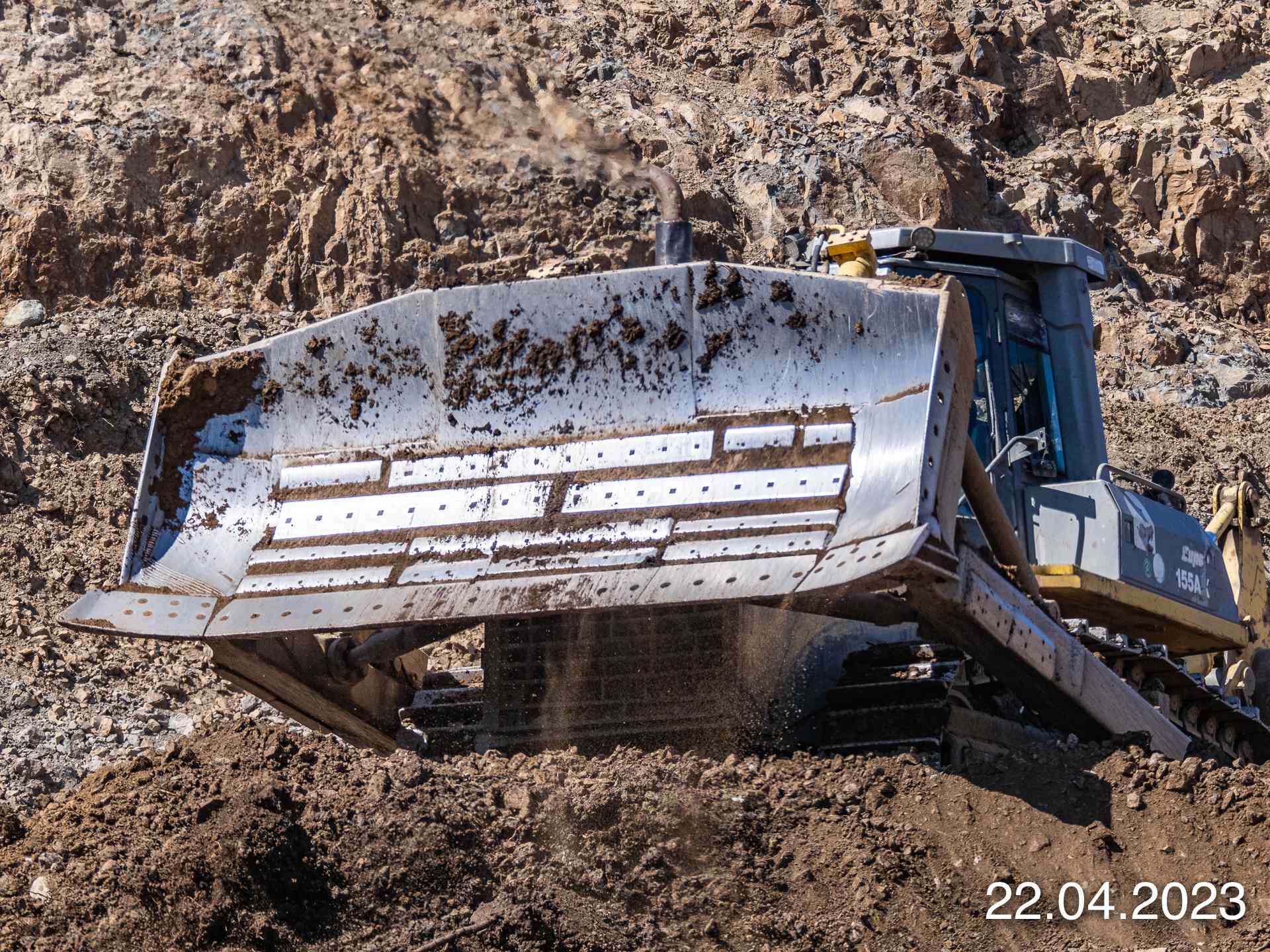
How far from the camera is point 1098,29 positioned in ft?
60.9

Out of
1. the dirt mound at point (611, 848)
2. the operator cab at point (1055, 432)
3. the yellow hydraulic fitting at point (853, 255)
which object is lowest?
the dirt mound at point (611, 848)

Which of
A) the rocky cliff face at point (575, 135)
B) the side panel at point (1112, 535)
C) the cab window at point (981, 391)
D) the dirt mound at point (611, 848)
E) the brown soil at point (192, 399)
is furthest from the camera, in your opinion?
the rocky cliff face at point (575, 135)

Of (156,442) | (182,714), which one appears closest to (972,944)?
(156,442)

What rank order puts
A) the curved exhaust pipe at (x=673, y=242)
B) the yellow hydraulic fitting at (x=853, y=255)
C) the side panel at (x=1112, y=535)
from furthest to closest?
the side panel at (x=1112, y=535) < the curved exhaust pipe at (x=673, y=242) < the yellow hydraulic fitting at (x=853, y=255)

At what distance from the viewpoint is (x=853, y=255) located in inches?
260

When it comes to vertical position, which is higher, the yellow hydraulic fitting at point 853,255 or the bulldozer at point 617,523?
the yellow hydraulic fitting at point 853,255

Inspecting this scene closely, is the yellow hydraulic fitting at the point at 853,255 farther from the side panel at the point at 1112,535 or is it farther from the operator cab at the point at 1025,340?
the side panel at the point at 1112,535

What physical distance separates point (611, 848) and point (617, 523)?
1111 mm

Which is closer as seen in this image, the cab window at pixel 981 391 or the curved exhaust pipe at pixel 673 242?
the curved exhaust pipe at pixel 673 242

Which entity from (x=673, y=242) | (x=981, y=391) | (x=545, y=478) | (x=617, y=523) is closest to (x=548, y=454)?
(x=545, y=478)

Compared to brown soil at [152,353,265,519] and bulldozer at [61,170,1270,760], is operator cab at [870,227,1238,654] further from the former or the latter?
brown soil at [152,353,265,519]

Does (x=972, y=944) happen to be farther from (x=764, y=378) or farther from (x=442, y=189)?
(x=442, y=189)

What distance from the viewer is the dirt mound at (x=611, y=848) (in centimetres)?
452

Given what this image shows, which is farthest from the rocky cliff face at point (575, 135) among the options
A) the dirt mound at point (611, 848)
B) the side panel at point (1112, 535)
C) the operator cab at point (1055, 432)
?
the dirt mound at point (611, 848)
